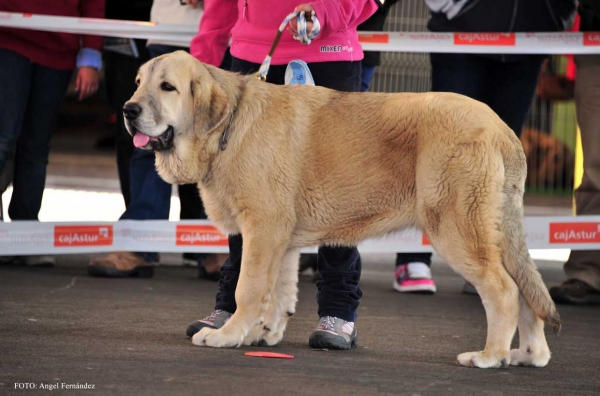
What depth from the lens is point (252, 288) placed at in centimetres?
429

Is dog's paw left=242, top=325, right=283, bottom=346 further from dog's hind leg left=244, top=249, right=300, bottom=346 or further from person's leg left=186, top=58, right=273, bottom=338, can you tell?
person's leg left=186, top=58, right=273, bottom=338

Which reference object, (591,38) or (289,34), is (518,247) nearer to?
(289,34)

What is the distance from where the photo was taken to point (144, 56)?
287 inches

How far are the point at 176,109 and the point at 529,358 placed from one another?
6.15 feet

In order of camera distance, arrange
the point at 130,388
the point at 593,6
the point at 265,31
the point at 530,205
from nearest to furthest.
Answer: the point at 130,388, the point at 265,31, the point at 593,6, the point at 530,205

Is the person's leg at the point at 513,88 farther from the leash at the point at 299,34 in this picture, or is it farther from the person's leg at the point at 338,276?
the leash at the point at 299,34

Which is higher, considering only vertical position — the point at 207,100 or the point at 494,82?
the point at 207,100

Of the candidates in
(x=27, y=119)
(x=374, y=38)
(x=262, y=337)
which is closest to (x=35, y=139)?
(x=27, y=119)

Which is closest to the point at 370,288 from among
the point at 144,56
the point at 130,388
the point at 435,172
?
the point at 144,56

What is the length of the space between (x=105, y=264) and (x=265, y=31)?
2.62m

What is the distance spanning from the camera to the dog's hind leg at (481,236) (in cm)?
412

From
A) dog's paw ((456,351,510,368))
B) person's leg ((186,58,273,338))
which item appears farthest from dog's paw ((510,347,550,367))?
person's leg ((186,58,273,338))

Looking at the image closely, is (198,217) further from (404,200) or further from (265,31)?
(404,200)

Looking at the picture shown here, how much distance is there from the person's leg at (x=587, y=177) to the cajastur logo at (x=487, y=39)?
1.73 ft
